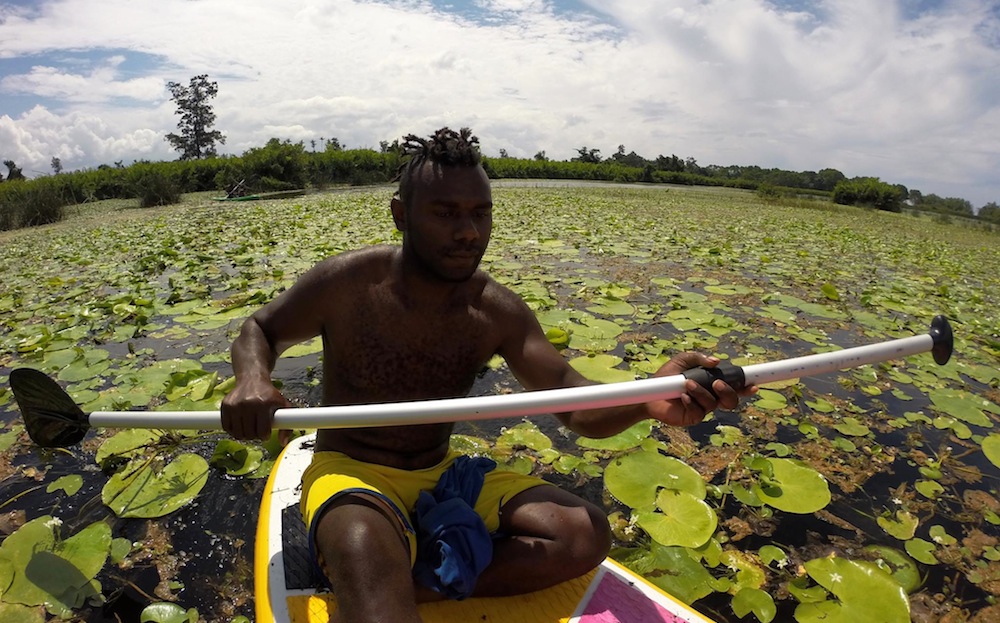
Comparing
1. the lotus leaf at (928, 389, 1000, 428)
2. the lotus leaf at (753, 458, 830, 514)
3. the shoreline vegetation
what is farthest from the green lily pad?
the lotus leaf at (928, 389, 1000, 428)

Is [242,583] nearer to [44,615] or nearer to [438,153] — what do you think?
[44,615]

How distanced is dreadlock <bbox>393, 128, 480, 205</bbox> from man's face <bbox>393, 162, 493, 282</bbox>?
2 centimetres

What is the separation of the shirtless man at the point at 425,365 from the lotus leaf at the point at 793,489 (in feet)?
3.23

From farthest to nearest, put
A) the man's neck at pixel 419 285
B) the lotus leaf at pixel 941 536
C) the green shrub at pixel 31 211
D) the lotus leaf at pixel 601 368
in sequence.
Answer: the green shrub at pixel 31 211 → the lotus leaf at pixel 601 368 → the lotus leaf at pixel 941 536 → the man's neck at pixel 419 285

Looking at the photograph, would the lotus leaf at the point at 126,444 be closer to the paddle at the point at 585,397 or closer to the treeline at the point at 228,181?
the paddle at the point at 585,397

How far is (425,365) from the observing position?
172 cm

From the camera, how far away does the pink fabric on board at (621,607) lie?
4.83 feet

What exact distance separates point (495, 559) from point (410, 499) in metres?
0.30

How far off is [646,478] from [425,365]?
3.60ft

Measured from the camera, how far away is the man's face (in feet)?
5.19

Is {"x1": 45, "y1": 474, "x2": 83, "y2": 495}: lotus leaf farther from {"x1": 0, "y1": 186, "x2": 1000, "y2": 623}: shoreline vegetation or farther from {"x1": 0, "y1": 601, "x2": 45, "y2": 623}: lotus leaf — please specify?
{"x1": 0, "y1": 601, "x2": 45, "y2": 623}: lotus leaf

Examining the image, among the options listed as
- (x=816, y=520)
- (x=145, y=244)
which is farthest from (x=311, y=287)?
(x=145, y=244)

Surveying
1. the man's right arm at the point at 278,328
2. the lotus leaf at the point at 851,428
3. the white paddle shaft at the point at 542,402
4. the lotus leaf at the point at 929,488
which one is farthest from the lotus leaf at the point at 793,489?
the man's right arm at the point at 278,328

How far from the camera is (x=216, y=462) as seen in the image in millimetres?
2381
